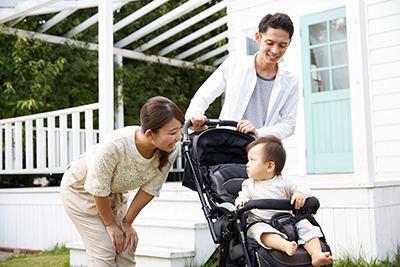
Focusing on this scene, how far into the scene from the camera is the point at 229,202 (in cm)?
256

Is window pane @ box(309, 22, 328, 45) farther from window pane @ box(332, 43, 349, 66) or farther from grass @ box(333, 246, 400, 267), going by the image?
grass @ box(333, 246, 400, 267)

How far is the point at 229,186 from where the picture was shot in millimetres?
2682

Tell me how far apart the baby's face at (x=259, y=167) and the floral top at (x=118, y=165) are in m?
0.48

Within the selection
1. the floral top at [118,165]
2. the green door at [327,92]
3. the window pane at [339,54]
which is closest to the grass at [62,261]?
the floral top at [118,165]

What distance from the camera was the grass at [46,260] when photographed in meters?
4.88

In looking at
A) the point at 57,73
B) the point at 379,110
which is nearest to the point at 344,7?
the point at 379,110

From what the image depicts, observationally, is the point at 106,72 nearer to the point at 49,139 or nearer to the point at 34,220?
the point at 49,139

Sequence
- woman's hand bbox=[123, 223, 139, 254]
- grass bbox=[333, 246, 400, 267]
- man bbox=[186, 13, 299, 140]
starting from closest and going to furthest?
woman's hand bbox=[123, 223, 139, 254] < man bbox=[186, 13, 299, 140] < grass bbox=[333, 246, 400, 267]

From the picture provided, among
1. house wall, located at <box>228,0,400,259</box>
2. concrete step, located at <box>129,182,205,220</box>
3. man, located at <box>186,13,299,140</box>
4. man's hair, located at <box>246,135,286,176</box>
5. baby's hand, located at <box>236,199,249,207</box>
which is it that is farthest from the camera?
concrete step, located at <box>129,182,205,220</box>

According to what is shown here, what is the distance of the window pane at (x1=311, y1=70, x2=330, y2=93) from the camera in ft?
20.6

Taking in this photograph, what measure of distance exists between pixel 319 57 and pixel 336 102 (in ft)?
2.14

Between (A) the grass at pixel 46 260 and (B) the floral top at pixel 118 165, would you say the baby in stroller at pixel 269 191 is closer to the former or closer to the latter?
(B) the floral top at pixel 118 165

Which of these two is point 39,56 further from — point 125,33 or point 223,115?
point 223,115

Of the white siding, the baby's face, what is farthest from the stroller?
the white siding
